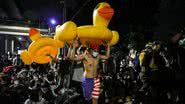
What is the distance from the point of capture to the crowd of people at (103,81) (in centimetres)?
690

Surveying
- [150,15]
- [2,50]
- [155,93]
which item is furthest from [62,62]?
[2,50]

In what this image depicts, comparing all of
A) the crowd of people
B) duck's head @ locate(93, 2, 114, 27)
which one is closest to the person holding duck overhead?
the crowd of people

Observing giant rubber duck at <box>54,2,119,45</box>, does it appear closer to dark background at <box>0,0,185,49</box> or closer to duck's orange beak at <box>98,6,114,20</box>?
duck's orange beak at <box>98,6,114,20</box>

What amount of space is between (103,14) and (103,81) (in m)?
2.24

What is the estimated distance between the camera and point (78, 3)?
21.0 metres

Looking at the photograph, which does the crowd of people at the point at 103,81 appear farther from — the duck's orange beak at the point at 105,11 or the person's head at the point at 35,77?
the duck's orange beak at the point at 105,11

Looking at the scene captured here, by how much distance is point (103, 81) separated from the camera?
8242 mm

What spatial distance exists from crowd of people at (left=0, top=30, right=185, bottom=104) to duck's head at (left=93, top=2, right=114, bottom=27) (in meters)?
0.64

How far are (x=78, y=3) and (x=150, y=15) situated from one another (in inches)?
192

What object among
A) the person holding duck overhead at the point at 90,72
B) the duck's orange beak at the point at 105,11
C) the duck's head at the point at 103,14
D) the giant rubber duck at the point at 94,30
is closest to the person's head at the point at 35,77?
the person holding duck overhead at the point at 90,72

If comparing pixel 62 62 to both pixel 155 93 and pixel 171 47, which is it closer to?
pixel 155 93

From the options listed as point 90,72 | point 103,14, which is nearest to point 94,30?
point 103,14

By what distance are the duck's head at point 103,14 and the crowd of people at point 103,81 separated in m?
0.64

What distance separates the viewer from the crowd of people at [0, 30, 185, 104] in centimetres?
690
